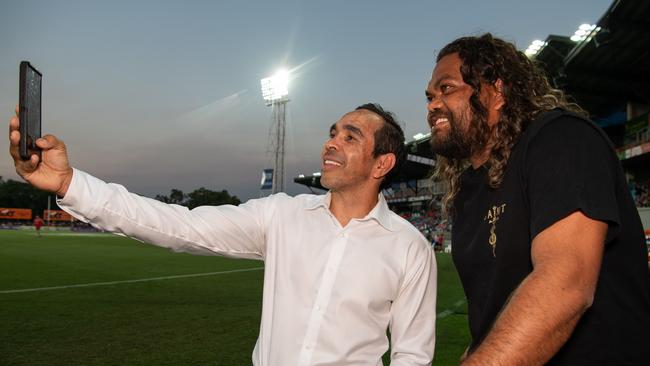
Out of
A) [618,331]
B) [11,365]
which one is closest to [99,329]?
[11,365]

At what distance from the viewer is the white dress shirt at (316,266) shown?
2.64 meters

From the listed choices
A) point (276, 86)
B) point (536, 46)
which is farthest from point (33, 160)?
point (276, 86)

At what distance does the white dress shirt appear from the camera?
8.65 feet

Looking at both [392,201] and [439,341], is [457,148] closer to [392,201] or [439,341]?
[439,341]

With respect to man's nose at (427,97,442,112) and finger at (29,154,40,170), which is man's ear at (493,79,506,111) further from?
finger at (29,154,40,170)

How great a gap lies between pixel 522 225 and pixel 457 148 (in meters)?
0.58

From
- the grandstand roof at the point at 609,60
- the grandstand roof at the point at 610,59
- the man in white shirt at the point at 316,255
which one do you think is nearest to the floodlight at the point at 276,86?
the grandstand roof at the point at 609,60

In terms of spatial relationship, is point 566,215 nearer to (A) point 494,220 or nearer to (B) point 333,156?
(A) point 494,220

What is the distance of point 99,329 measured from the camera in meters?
7.03

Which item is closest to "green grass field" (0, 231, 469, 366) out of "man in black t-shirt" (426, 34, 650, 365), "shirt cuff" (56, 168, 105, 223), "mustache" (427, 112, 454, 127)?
"shirt cuff" (56, 168, 105, 223)

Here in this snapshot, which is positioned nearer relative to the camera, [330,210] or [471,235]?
[471,235]

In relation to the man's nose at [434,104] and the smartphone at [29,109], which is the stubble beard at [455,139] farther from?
the smartphone at [29,109]

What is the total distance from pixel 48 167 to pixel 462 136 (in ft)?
5.89

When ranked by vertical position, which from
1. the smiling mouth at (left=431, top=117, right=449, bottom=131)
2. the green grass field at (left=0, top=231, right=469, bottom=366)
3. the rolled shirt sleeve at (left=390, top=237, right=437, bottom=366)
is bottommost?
the green grass field at (left=0, top=231, right=469, bottom=366)
